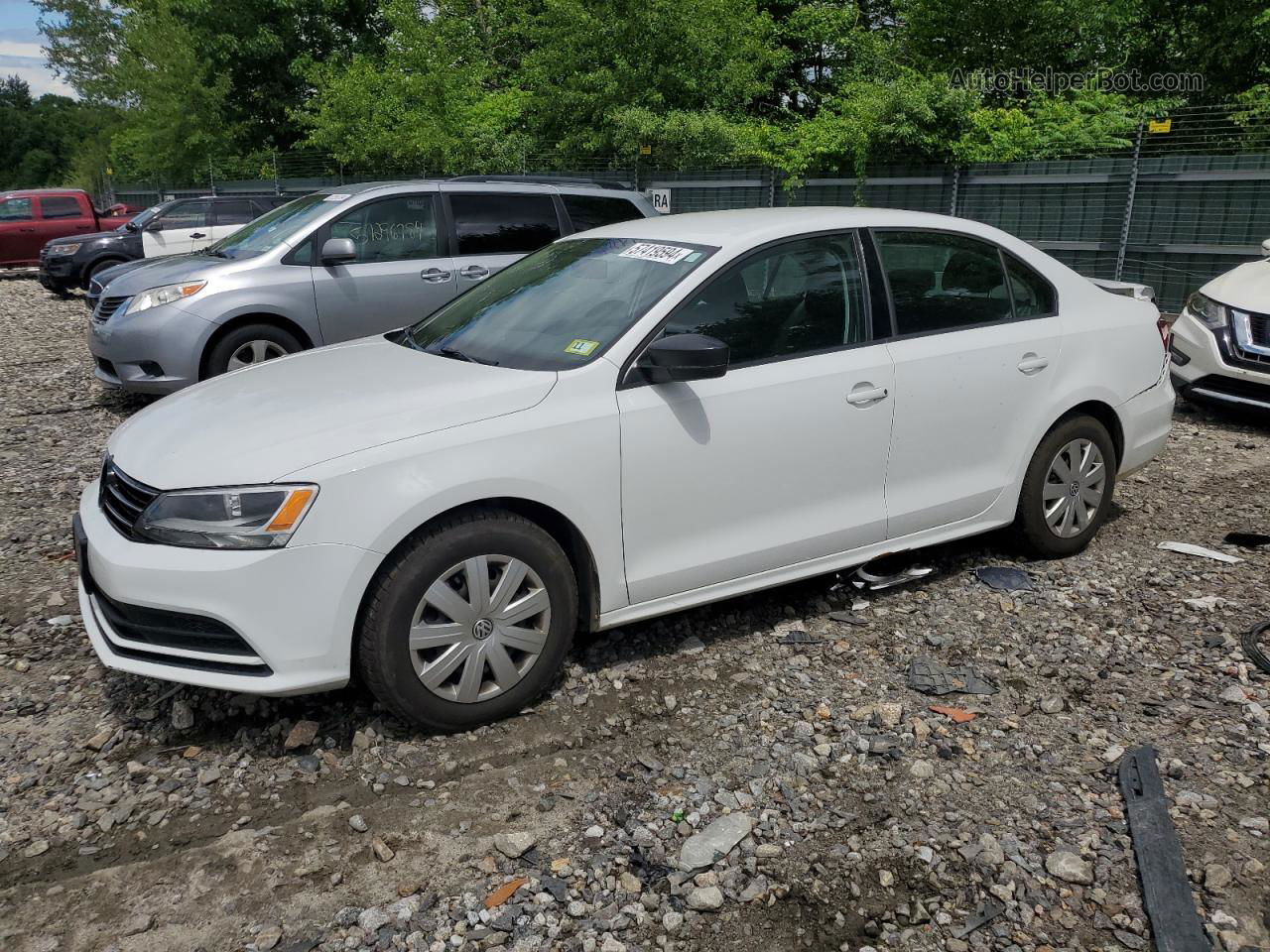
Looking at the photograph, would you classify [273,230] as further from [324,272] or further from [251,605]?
[251,605]

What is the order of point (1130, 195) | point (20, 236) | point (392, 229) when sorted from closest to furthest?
point (392, 229)
point (1130, 195)
point (20, 236)

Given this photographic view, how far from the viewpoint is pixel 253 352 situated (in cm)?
795

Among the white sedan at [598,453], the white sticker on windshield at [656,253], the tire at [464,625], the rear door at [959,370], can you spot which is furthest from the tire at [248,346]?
the rear door at [959,370]

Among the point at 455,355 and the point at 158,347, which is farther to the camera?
the point at 158,347

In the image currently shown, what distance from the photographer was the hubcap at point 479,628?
3391 millimetres

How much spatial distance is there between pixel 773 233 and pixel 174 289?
17.8 ft

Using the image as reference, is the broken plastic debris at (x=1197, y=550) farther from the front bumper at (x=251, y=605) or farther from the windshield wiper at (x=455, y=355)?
the front bumper at (x=251, y=605)

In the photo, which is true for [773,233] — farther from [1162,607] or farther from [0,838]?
[0,838]

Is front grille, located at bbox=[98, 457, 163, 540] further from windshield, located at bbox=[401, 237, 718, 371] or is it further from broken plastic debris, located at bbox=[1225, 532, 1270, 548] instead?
broken plastic debris, located at bbox=[1225, 532, 1270, 548]

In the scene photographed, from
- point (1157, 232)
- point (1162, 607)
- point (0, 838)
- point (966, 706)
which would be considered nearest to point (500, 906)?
point (0, 838)

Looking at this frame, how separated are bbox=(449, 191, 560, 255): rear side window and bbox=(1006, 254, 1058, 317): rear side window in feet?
14.6

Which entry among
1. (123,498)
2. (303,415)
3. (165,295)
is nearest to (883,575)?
(303,415)

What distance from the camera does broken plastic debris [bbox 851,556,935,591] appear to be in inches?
190

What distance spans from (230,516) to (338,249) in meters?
4.94
